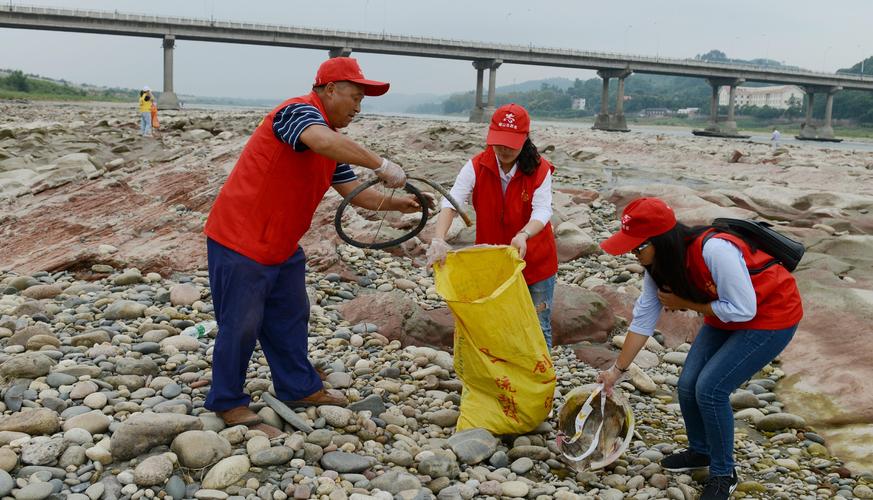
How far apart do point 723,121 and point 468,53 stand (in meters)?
21.9

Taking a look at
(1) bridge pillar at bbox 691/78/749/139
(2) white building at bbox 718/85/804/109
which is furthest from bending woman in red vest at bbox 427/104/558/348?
(2) white building at bbox 718/85/804/109

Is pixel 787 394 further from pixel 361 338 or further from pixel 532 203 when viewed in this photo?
pixel 361 338

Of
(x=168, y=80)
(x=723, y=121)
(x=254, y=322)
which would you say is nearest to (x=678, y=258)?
(x=254, y=322)

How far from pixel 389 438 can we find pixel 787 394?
104 inches

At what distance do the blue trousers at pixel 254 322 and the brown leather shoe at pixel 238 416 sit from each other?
0.03 metres

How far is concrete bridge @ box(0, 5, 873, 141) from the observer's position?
147 ft

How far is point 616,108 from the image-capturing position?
56000mm

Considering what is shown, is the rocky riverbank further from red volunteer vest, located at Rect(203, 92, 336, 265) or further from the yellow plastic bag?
red volunteer vest, located at Rect(203, 92, 336, 265)

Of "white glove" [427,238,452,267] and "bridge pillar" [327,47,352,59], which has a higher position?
"bridge pillar" [327,47,352,59]

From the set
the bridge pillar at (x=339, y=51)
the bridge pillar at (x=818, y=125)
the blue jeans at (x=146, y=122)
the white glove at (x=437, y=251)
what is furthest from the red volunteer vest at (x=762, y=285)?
the bridge pillar at (x=818, y=125)

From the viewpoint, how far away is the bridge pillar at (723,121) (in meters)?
57.3

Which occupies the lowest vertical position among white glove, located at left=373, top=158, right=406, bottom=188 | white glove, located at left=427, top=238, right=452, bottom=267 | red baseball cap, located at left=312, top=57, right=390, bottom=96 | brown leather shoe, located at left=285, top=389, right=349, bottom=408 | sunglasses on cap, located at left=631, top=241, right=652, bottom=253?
brown leather shoe, located at left=285, top=389, right=349, bottom=408

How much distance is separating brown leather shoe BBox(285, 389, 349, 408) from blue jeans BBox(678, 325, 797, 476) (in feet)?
A: 5.65

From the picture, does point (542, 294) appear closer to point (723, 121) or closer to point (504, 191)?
point (504, 191)
